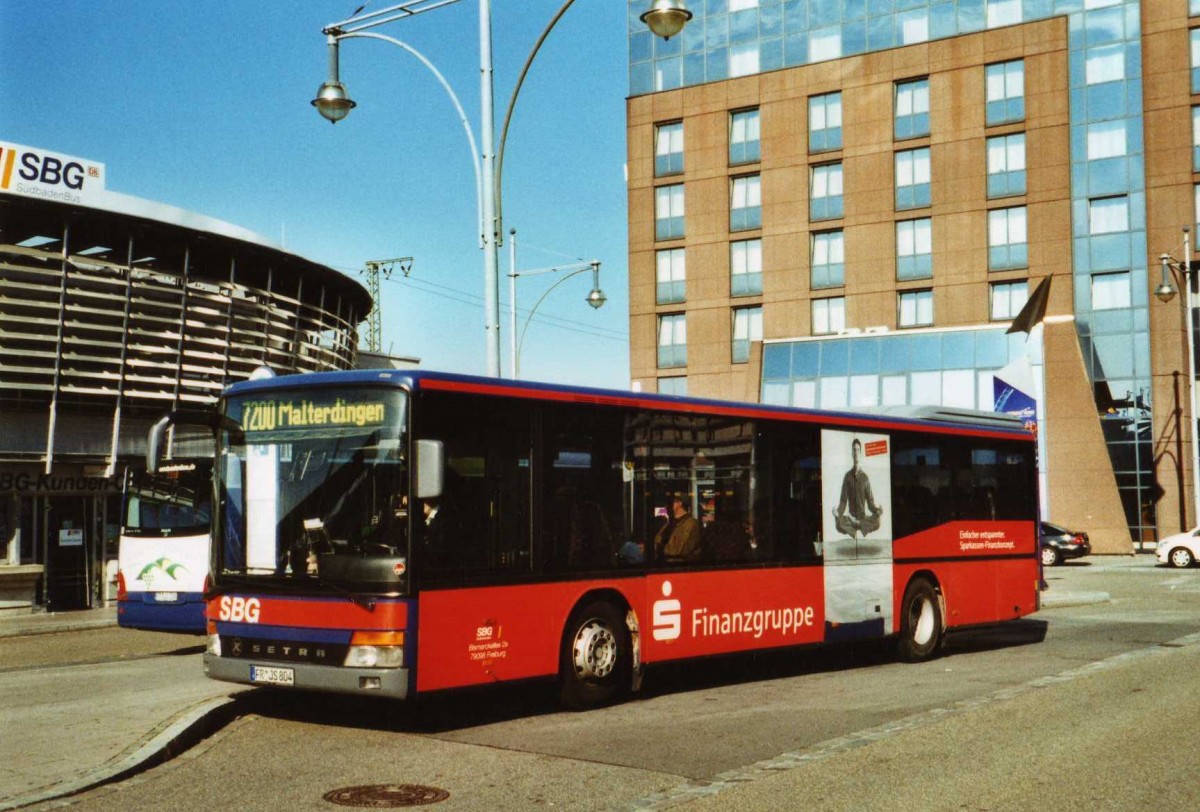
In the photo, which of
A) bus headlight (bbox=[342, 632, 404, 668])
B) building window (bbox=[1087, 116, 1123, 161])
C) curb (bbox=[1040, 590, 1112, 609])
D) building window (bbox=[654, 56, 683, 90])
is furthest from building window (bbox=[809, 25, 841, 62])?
bus headlight (bbox=[342, 632, 404, 668])

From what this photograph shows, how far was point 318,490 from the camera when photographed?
991 cm

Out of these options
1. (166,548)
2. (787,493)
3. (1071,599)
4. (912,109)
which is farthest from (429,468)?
(912,109)

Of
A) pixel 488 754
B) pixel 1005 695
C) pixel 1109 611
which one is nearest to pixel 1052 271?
pixel 1109 611

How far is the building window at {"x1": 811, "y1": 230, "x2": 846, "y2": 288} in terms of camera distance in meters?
56.8

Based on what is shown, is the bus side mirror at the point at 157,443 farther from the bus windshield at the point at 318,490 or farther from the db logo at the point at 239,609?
the db logo at the point at 239,609

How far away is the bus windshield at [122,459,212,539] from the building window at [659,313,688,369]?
43.0 meters

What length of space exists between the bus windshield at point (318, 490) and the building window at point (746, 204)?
49.9 metres

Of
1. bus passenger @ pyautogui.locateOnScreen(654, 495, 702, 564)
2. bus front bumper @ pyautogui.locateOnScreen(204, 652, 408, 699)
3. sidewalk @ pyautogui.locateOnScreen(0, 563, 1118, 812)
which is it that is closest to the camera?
sidewalk @ pyautogui.locateOnScreen(0, 563, 1118, 812)

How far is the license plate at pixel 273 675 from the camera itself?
9.86 meters

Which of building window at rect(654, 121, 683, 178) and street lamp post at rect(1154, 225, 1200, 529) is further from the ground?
building window at rect(654, 121, 683, 178)

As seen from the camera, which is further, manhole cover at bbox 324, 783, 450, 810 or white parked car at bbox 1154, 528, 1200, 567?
white parked car at bbox 1154, 528, 1200, 567

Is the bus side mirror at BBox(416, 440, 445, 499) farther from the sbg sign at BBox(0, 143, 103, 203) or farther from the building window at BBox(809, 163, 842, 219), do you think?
the building window at BBox(809, 163, 842, 219)

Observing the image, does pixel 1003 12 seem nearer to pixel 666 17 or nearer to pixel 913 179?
pixel 913 179

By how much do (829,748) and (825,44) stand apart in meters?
52.9
